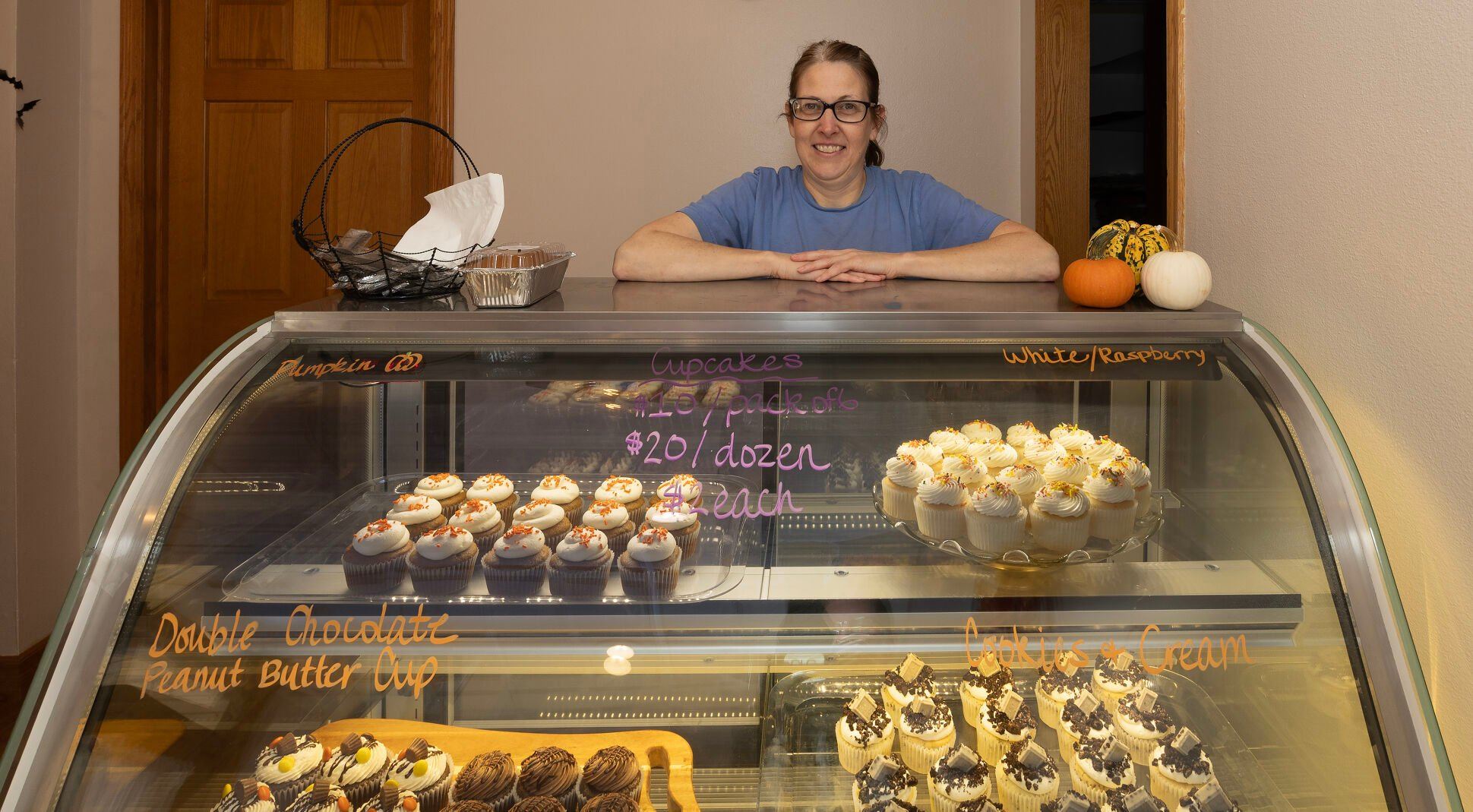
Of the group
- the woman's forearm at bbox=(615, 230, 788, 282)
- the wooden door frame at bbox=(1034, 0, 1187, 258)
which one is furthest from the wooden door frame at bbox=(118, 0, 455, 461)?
the wooden door frame at bbox=(1034, 0, 1187, 258)

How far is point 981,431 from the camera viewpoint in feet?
5.45

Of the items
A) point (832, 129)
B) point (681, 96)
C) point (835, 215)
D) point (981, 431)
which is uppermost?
point (681, 96)

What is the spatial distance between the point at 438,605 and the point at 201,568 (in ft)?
1.12

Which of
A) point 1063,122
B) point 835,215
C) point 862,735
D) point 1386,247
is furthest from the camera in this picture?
point 1063,122

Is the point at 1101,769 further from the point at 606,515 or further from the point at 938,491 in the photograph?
the point at 606,515

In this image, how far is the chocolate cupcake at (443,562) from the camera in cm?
153

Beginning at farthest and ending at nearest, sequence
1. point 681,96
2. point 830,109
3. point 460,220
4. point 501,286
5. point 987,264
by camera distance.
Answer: point 681,96, point 830,109, point 987,264, point 460,220, point 501,286

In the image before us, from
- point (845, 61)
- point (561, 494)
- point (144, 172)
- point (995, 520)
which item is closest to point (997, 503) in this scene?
point (995, 520)

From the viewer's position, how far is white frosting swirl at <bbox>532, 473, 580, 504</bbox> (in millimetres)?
→ 1727

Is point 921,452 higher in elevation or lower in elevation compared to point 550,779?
higher

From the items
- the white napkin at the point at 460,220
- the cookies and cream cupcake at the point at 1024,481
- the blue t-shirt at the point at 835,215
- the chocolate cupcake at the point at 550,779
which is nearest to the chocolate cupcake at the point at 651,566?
the chocolate cupcake at the point at 550,779

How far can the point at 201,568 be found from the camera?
4.70 feet

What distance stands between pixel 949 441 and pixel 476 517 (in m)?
0.81

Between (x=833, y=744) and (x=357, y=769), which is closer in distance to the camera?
(x=357, y=769)
